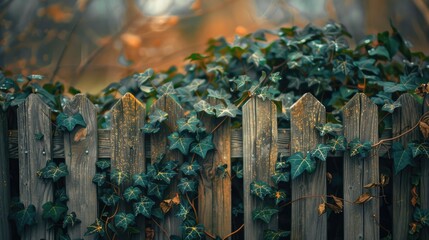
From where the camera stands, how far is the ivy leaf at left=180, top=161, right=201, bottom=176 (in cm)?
275

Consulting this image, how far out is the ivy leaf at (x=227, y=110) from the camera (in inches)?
107

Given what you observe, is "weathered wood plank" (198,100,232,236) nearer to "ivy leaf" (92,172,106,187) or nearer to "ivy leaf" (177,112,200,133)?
"ivy leaf" (177,112,200,133)

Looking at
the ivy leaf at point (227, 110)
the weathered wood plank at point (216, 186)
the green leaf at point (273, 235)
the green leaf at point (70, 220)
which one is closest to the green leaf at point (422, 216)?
the green leaf at point (273, 235)

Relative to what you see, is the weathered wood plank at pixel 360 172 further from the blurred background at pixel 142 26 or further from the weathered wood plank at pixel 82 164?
the blurred background at pixel 142 26

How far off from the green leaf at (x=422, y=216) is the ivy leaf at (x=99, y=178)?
1714 mm

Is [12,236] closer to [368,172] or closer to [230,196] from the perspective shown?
[230,196]

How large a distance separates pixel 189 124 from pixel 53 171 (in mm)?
786

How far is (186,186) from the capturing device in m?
2.75

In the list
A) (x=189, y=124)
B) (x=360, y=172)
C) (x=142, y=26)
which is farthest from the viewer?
(x=142, y=26)

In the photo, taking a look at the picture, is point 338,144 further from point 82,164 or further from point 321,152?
point 82,164

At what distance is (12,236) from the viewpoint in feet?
9.73

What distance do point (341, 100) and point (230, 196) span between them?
976mm

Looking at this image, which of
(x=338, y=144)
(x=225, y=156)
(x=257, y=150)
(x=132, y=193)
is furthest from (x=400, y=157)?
(x=132, y=193)

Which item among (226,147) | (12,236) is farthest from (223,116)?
(12,236)
